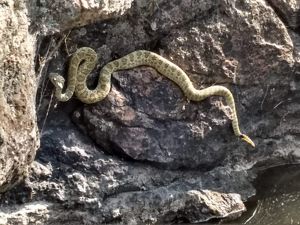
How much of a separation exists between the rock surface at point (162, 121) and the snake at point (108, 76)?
13 cm

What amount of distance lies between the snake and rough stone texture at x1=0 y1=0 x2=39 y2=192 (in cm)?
84

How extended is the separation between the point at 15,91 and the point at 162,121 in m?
2.62

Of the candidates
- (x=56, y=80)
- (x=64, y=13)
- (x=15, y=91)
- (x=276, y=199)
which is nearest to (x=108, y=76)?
(x=56, y=80)

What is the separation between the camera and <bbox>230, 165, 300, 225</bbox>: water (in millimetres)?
9062

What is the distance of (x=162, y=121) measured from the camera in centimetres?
931

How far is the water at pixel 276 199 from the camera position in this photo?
9062 millimetres

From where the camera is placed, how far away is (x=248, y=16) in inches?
392

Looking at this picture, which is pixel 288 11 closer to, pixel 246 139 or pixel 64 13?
pixel 246 139

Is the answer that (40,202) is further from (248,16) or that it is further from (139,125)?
(248,16)

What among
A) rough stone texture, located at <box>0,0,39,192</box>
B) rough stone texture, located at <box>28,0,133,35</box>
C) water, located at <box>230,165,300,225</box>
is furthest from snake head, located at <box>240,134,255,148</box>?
rough stone texture, located at <box>0,0,39,192</box>

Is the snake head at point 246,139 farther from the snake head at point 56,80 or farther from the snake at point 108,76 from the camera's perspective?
the snake head at point 56,80

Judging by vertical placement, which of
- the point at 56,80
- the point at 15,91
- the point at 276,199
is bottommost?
the point at 276,199

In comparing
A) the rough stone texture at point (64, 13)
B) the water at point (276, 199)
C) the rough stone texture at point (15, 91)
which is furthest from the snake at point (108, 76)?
the water at point (276, 199)

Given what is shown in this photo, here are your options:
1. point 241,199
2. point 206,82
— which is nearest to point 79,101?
point 206,82
